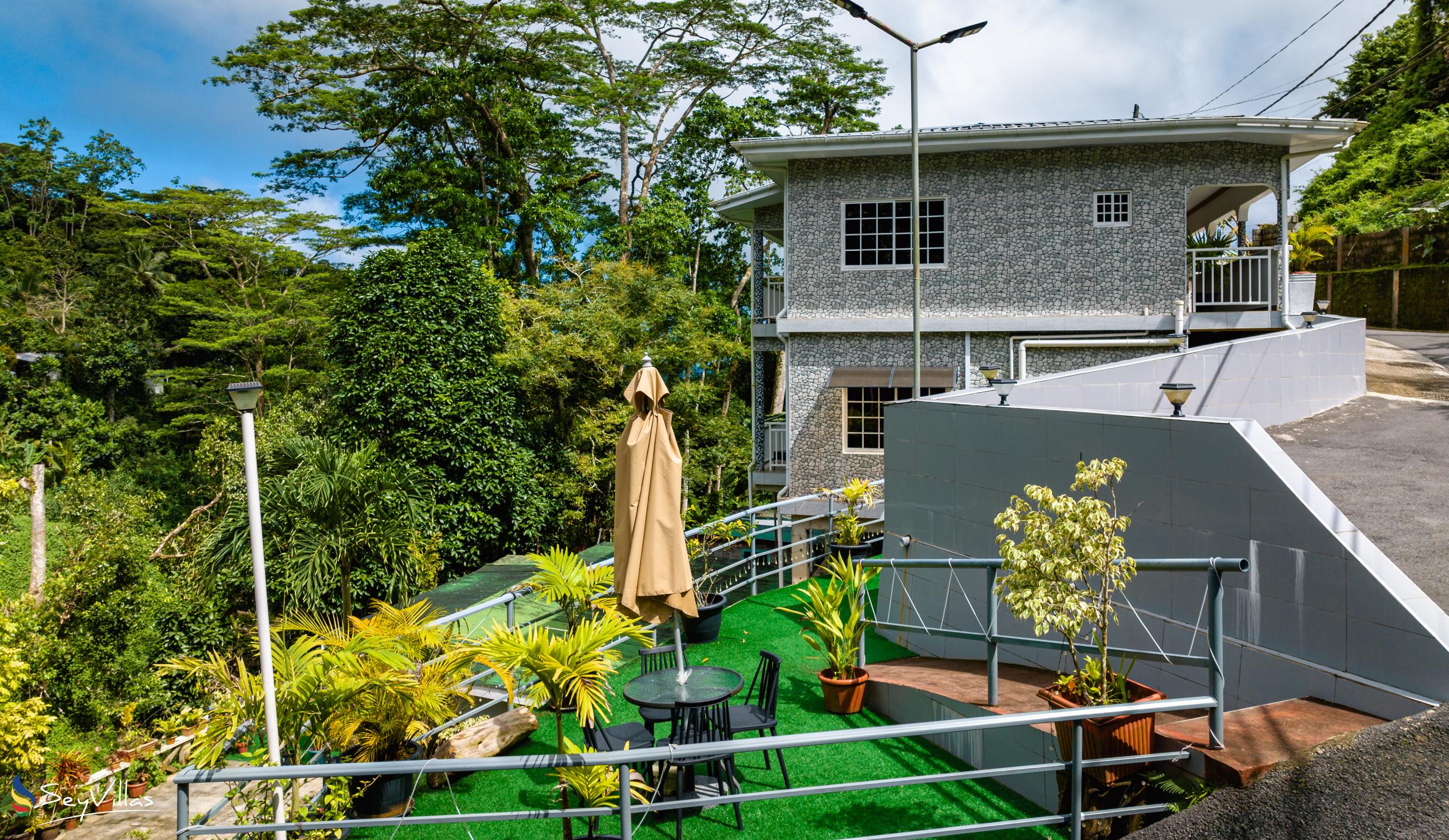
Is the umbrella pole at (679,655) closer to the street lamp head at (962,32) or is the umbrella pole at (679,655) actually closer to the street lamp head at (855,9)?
the street lamp head at (855,9)

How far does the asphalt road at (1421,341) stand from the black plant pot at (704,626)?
15047 millimetres

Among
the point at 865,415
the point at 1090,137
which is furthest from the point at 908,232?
the point at 865,415

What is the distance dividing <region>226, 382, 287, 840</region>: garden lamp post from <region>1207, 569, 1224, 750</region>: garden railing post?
4.99 metres

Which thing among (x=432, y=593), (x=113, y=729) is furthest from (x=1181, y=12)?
(x=113, y=729)

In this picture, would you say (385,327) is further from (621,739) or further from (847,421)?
(621,739)

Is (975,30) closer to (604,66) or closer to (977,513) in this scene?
(977,513)

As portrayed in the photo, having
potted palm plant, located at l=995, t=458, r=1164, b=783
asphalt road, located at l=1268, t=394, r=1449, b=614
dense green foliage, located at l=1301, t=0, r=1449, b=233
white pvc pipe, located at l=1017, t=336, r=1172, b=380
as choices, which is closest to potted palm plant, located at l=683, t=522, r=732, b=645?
potted palm plant, located at l=995, t=458, r=1164, b=783

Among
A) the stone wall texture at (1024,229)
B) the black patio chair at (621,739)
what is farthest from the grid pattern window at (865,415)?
the black patio chair at (621,739)

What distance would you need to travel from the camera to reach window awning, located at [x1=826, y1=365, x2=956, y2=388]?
54.8 feet

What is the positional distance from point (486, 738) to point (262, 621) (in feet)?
7.66

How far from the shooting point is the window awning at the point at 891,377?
16703mm

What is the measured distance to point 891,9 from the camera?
570 inches

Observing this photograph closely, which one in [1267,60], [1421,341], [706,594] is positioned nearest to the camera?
[706,594]

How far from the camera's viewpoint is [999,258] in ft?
54.8
